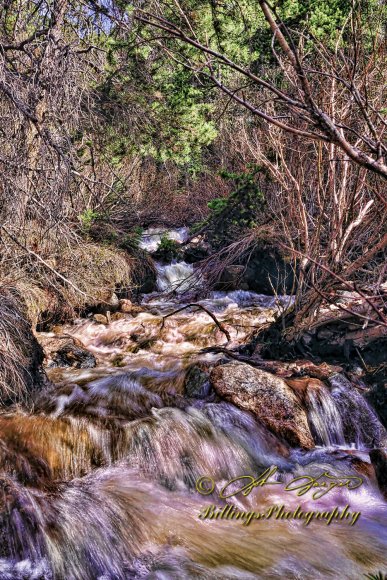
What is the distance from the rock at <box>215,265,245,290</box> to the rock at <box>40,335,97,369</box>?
3885mm

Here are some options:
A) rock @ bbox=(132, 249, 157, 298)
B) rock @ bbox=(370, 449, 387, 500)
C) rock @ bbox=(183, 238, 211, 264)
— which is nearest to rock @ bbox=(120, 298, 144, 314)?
rock @ bbox=(132, 249, 157, 298)

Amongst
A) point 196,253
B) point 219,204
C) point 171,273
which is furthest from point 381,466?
point 196,253

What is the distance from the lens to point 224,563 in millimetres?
3316

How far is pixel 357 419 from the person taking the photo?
200 inches

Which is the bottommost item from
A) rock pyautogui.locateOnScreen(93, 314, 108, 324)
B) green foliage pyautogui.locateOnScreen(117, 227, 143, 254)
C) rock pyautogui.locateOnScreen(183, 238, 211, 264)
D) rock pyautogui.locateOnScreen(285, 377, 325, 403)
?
rock pyautogui.locateOnScreen(93, 314, 108, 324)

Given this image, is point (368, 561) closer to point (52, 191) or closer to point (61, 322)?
point (52, 191)

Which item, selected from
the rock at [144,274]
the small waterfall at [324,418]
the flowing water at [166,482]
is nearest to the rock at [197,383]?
the flowing water at [166,482]

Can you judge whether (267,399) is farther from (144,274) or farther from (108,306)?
(144,274)

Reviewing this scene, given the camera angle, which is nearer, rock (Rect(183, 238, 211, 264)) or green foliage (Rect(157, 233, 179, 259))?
green foliage (Rect(157, 233, 179, 259))

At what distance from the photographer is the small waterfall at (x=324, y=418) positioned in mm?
4930

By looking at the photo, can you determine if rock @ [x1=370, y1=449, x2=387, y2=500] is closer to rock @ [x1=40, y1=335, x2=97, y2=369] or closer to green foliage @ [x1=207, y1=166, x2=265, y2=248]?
rock @ [x1=40, y1=335, x2=97, y2=369]

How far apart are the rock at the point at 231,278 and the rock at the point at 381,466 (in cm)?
588

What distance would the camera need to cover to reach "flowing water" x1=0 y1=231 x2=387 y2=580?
324cm

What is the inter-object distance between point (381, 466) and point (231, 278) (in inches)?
242
